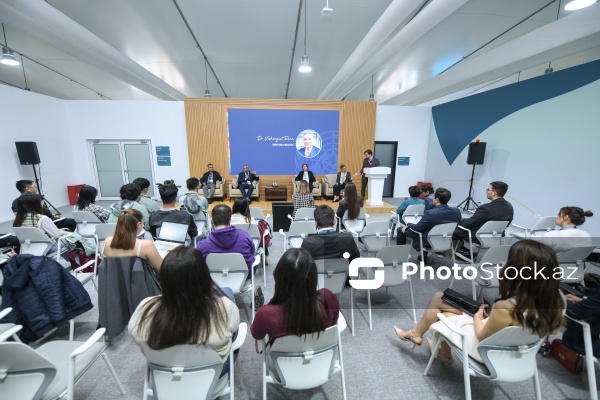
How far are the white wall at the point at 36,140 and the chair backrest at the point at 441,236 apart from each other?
9607 millimetres

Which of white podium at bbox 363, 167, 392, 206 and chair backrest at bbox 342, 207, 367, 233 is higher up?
white podium at bbox 363, 167, 392, 206

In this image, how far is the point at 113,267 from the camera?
210 cm

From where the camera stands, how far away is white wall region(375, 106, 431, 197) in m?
9.06

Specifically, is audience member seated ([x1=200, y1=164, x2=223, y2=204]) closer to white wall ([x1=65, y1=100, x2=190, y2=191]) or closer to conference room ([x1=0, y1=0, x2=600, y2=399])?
conference room ([x1=0, y1=0, x2=600, y2=399])

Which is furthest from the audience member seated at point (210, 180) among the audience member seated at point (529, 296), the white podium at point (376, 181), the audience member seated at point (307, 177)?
the audience member seated at point (529, 296)

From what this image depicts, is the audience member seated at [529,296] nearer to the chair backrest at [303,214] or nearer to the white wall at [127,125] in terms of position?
the chair backrest at [303,214]

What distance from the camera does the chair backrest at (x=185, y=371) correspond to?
130 cm

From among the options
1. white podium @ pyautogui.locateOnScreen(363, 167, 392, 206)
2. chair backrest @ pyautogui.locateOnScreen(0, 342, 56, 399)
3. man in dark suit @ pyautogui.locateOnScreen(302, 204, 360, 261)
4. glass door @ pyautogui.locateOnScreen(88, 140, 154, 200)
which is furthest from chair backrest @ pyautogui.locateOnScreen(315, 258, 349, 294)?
glass door @ pyautogui.locateOnScreen(88, 140, 154, 200)

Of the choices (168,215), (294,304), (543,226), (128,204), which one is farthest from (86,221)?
(543,226)

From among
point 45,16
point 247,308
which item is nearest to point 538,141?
point 247,308

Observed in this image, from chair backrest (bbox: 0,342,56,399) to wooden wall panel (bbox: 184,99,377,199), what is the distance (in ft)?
24.7

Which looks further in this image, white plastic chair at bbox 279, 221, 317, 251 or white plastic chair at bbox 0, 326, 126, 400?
white plastic chair at bbox 279, 221, 317, 251

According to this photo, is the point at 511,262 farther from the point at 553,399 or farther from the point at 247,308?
the point at 247,308

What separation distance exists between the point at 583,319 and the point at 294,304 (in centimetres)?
198
